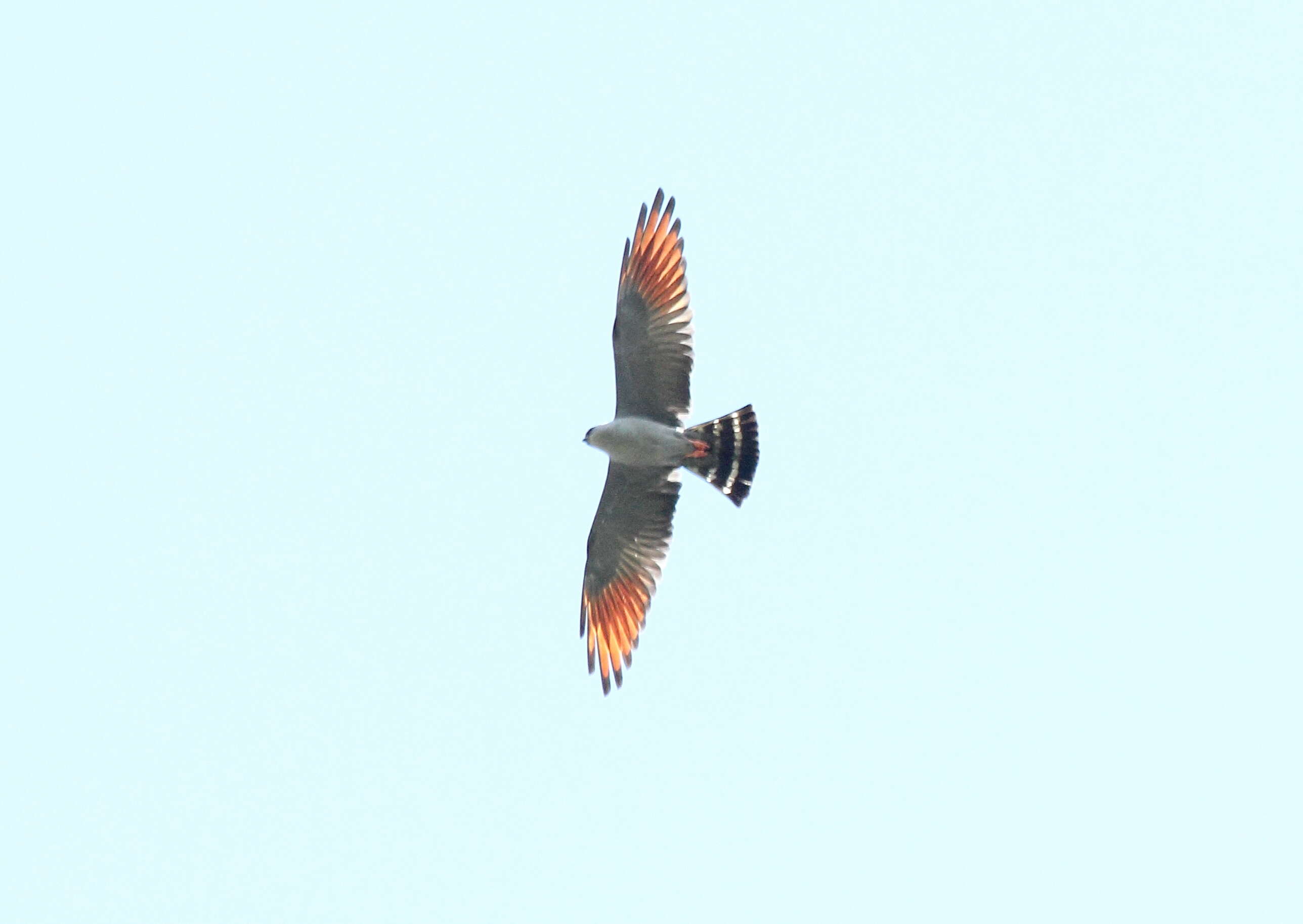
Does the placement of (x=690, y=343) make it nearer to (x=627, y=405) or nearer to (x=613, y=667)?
(x=627, y=405)

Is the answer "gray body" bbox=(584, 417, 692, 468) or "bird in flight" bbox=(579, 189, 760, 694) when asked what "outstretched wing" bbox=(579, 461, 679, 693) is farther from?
"gray body" bbox=(584, 417, 692, 468)

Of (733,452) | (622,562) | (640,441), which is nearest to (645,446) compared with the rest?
(640,441)

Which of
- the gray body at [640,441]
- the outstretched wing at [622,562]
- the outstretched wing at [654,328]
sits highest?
the outstretched wing at [654,328]

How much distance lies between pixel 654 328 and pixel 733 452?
1.64 m

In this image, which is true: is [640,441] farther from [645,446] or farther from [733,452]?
[733,452]

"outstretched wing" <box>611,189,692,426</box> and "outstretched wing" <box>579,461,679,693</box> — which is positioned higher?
"outstretched wing" <box>611,189,692,426</box>

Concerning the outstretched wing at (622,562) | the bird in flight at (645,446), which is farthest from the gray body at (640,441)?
the outstretched wing at (622,562)

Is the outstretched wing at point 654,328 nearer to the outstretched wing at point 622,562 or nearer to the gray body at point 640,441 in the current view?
the gray body at point 640,441

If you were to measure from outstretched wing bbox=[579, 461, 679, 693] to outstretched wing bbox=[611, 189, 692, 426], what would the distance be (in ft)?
3.15

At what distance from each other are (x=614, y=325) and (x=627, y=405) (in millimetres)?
851

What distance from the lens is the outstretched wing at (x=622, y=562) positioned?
18625mm

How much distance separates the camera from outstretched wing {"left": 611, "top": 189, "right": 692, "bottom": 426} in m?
17.6

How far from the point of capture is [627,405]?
17.9 metres

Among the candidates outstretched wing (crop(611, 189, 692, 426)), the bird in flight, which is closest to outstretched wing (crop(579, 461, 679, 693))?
the bird in flight
